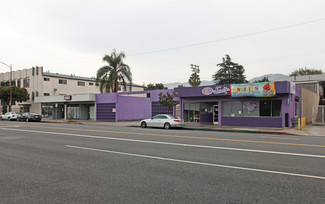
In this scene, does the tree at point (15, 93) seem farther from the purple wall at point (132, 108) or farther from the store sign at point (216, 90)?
the store sign at point (216, 90)

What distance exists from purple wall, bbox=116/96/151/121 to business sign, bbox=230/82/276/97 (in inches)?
655

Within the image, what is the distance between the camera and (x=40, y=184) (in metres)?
5.34

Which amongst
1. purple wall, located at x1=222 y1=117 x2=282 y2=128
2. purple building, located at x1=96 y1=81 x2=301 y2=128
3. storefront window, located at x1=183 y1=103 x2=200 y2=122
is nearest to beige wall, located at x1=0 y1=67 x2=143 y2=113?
purple building, located at x1=96 y1=81 x2=301 y2=128

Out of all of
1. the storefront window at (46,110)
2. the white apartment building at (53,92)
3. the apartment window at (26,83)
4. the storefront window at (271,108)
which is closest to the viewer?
the storefront window at (271,108)

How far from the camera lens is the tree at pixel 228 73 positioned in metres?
70.8

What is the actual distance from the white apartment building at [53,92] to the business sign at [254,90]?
21544mm

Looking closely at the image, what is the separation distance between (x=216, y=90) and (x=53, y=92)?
122 feet

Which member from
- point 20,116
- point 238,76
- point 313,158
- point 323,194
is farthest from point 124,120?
point 238,76

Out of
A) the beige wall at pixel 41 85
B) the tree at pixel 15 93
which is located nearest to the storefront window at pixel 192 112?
the beige wall at pixel 41 85

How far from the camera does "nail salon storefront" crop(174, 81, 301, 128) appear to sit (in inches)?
866

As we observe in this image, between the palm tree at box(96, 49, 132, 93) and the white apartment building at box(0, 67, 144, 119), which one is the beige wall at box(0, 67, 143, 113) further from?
the palm tree at box(96, 49, 132, 93)

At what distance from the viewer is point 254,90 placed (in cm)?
2247

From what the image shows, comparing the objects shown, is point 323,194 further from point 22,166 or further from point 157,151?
point 22,166

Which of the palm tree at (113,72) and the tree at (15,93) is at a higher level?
the palm tree at (113,72)
